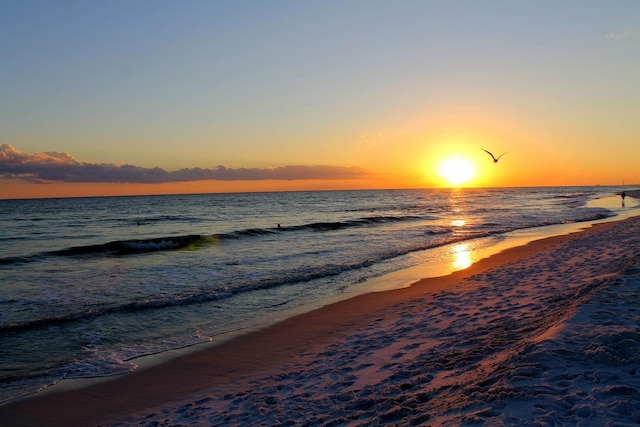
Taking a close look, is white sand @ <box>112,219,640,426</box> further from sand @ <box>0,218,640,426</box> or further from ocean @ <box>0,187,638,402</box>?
ocean @ <box>0,187,638,402</box>

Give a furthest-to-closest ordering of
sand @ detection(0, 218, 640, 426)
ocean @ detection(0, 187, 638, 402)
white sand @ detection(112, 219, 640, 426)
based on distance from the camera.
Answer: ocean @ detection(0, 187, 638, 402)
sand @ detection(0, 218, 640, 426)
white sand @ detection(112, 219, 640, 426)

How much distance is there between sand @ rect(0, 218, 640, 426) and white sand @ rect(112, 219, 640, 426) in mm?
19

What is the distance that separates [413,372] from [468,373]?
839 millimetres

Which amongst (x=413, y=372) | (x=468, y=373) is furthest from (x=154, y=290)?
(x=468, y=373)

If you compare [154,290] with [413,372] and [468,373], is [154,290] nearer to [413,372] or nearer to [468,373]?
[413,372]

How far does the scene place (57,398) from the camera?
698 cm

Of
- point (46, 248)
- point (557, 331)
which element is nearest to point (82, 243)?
point (46, 248)

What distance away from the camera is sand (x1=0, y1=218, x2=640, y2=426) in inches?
184

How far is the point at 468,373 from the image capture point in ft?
19.1

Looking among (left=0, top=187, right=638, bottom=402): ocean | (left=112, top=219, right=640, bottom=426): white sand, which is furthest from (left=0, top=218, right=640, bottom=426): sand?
(left=0, top=187, right=638, bottom=402): ocean

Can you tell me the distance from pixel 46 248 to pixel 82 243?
11.2 feet

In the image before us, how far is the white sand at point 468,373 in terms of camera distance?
179 inches

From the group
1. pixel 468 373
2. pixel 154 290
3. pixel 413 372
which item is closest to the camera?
pixel 468 373

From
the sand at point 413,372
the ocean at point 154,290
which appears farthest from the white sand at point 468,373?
the ocean at point 154,290
